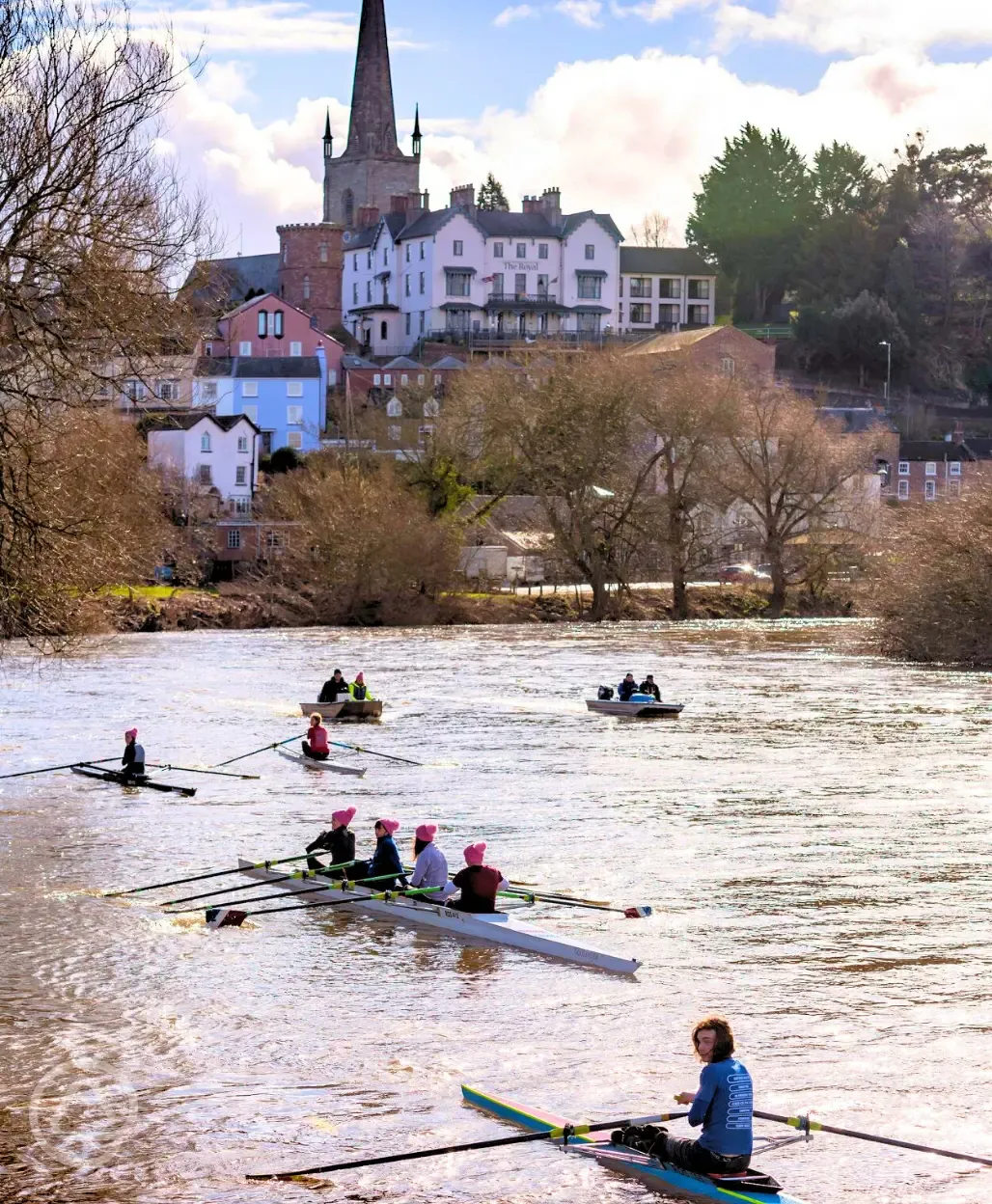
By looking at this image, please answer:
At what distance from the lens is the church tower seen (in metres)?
161

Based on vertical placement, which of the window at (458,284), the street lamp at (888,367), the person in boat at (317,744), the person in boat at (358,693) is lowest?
the person in boat at (317,744)

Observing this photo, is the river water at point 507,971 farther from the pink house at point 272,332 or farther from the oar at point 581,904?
the pink house at point 272,332

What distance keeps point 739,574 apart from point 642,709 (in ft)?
140

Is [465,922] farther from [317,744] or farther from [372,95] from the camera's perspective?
[372,95]

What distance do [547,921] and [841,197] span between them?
4669 inches

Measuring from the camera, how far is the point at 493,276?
12688cm

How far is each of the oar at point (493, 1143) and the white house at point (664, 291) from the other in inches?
4890

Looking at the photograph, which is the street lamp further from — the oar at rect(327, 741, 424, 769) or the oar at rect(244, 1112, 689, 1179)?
the oar at rect(244, 1112, 689, 1179)

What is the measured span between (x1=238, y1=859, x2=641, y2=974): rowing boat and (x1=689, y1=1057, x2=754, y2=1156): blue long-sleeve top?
242 inches

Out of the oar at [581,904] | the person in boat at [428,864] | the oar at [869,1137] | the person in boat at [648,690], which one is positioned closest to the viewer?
the oar at [869,1137]

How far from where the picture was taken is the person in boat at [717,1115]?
11.7 meters

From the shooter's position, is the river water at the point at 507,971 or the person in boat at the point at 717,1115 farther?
the river water at the point at 507,971

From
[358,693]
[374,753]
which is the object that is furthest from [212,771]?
[358,693]

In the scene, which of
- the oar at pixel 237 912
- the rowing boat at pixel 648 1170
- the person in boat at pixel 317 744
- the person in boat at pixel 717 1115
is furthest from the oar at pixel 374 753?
the person in boat at pixel 717 1115
